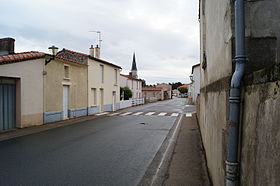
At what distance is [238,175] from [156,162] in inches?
145

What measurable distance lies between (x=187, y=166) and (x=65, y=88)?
39.9 ft

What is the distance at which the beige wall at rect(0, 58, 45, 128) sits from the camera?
10.8 m

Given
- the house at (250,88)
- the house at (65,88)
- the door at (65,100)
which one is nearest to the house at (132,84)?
the house at (65,88)

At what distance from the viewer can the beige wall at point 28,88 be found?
10817mm

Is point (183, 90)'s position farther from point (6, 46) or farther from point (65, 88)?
point (6, 46)

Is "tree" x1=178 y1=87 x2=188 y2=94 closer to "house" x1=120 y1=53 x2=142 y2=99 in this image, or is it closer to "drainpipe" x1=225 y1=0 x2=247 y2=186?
"house" x1=120 y1=53 x2=142 y2=99

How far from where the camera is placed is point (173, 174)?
4691 millimetres

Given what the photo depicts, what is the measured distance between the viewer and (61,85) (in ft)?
47.3

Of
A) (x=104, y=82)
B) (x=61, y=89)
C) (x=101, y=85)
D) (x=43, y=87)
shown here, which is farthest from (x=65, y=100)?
(x=104, y=82)

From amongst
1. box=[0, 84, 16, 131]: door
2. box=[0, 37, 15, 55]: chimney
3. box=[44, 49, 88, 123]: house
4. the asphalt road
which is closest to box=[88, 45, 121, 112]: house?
box=[44, 49, 88, 123]: house

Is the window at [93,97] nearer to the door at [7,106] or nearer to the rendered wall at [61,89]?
the rendered wall at [61,89]

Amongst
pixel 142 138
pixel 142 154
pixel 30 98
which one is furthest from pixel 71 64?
pixel 142 154

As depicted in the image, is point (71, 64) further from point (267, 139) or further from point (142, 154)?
point (267, 139)

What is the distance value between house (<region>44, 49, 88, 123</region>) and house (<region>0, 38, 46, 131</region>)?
0.64 m
